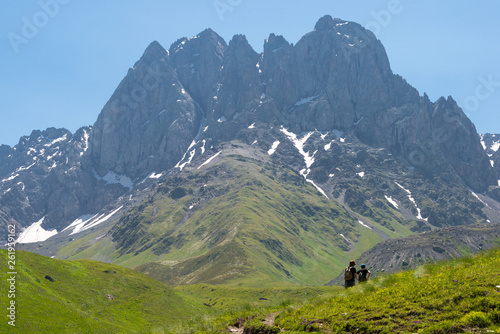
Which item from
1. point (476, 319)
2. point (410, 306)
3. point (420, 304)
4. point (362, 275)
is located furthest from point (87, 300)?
point (476, 319)

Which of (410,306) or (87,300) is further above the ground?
(410,306)

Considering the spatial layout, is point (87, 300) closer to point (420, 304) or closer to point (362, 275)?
point (362, 275)

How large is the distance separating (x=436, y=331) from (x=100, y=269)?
106671 millimetres

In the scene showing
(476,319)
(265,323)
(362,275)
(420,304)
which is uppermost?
(476,319)

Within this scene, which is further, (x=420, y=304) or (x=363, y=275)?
(x=363, y=275)

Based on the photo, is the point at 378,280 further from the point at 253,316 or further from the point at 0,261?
the point at 0,261

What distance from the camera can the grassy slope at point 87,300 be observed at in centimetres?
6341

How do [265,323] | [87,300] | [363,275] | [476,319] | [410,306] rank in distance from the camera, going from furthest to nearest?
[87,300] < [363,275] < [265,323] < [410,306] < [476,319]

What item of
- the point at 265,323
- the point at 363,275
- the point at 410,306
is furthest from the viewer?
the point at 363,275

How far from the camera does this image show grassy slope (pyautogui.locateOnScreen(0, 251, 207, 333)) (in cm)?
6341

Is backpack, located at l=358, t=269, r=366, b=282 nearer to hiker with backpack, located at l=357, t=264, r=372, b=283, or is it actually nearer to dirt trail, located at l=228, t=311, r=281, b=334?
hiker with backpack, located at l=357, t=264, r=372, b=283

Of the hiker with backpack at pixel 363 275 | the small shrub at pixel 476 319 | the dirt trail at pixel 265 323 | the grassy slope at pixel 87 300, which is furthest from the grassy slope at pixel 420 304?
the grassy slope at pixel 87 300

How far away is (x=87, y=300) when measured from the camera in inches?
3310

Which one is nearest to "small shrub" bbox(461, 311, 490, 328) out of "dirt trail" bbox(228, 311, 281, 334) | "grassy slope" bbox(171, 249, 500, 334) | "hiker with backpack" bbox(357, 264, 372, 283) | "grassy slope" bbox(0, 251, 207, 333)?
"grassy slope" bbox(171, 249, 500, 334)
